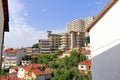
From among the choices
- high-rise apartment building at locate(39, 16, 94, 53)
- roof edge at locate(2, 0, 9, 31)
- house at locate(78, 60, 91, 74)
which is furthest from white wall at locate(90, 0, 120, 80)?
high-rise apartment building at locate(39, 16, 94, 53)

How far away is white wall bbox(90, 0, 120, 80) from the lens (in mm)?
10328

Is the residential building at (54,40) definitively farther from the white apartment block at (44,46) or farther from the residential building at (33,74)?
the residential building at (33,74)

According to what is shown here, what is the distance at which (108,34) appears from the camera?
10.8 meters

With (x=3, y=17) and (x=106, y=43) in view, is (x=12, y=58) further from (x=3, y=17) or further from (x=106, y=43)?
(x=3, y=17)

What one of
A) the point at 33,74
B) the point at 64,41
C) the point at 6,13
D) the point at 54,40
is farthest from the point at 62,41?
the point at 6,13

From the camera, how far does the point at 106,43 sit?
1090cm

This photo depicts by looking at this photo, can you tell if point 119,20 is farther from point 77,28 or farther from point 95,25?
point 77,28

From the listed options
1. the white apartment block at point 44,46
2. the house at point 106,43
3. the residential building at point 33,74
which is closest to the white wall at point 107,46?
the house at point 106,43

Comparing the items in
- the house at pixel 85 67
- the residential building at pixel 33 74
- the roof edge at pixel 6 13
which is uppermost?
the roof edge at pixel 6 13

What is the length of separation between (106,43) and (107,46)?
0.48 ft

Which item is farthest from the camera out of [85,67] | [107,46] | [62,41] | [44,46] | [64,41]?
[62,41]

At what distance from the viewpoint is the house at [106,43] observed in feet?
33.9

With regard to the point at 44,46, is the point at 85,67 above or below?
below

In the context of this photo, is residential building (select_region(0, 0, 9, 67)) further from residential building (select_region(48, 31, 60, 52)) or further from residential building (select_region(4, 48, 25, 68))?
residential building (select_region(48, 31, 60, 52))
